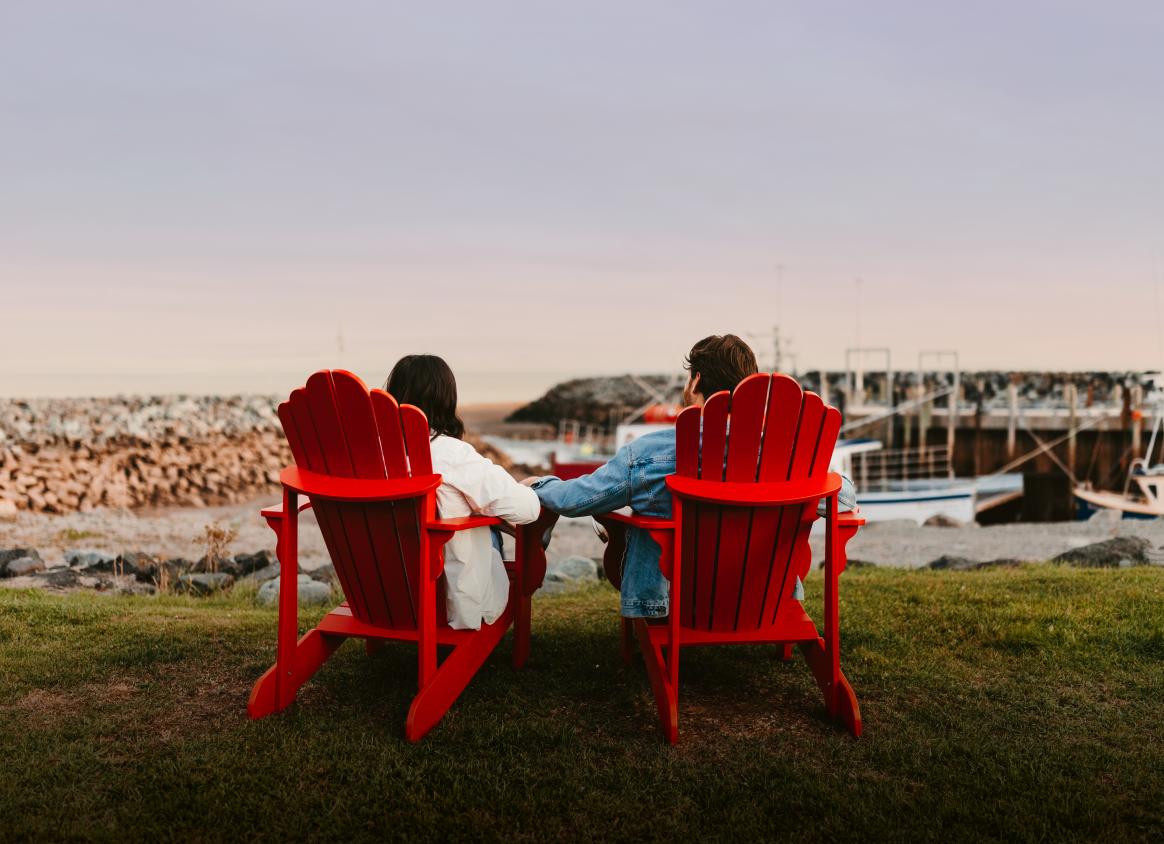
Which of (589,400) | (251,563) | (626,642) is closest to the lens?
(626,642)

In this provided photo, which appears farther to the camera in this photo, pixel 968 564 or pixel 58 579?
pixel 968 564

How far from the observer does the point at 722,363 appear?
358 cm

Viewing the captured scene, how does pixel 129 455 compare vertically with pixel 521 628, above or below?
below

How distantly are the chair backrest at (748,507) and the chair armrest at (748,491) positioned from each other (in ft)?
0.08

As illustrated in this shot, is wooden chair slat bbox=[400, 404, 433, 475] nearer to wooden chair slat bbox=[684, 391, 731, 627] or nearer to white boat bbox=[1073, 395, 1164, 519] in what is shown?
wooden chair slat bbox=[684, 391, 731, 627]

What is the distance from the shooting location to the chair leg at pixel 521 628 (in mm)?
4105

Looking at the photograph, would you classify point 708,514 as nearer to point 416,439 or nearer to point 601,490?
point 601,490

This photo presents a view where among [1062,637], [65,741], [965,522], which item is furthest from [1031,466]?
[65,741]

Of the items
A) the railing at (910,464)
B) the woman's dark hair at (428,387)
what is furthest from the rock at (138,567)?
the railing at (910,464)

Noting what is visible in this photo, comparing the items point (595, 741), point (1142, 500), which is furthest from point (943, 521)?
point (595, 741)

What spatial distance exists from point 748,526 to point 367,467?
1.40 m

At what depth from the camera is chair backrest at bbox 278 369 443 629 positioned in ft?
10.6

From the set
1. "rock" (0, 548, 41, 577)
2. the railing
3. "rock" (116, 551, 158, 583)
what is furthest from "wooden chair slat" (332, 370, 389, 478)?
the railing

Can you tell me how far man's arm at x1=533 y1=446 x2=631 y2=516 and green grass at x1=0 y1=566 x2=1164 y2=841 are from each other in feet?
2.71
